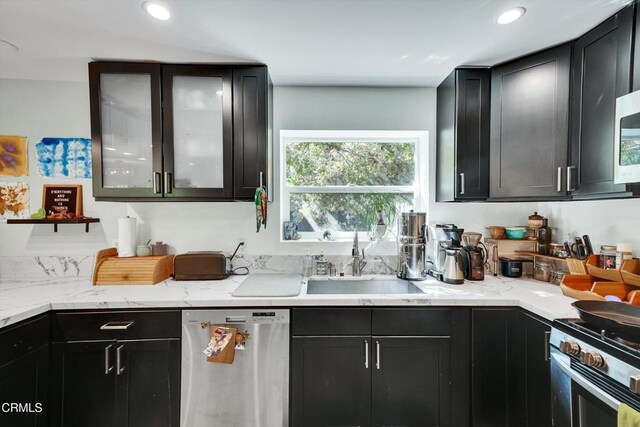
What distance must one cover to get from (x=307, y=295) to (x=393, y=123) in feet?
4.91

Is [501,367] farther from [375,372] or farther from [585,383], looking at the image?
[375,372]

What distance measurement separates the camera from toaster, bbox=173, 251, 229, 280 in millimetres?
1939

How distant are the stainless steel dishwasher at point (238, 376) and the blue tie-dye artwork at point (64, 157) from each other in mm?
1511

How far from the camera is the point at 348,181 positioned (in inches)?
93.4

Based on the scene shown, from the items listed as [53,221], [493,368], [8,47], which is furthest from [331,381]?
[8,47]

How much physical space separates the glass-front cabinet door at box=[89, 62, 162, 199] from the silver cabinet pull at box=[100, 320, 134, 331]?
2.58ft

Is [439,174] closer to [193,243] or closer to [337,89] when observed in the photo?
[337,89]

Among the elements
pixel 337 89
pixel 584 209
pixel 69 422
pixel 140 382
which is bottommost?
pixel 69 422

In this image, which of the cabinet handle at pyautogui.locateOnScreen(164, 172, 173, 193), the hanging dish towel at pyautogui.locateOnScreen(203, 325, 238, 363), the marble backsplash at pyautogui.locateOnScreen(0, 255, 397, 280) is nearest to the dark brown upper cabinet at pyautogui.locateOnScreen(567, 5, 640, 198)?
the marble backsplash at pyautogui.locateOnScreen(0, 255, 397, 280)

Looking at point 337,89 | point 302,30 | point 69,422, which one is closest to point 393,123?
point 337,89

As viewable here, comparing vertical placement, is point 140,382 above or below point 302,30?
below

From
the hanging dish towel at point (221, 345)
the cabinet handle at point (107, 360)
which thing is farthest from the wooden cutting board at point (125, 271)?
the hanging dish towel at point (221, 345)

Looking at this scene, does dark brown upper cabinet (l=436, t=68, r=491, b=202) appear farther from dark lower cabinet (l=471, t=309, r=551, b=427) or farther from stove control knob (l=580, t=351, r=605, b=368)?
stove control knob (l=580, t=351, r=605, b=368)

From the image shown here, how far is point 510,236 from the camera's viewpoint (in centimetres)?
213
